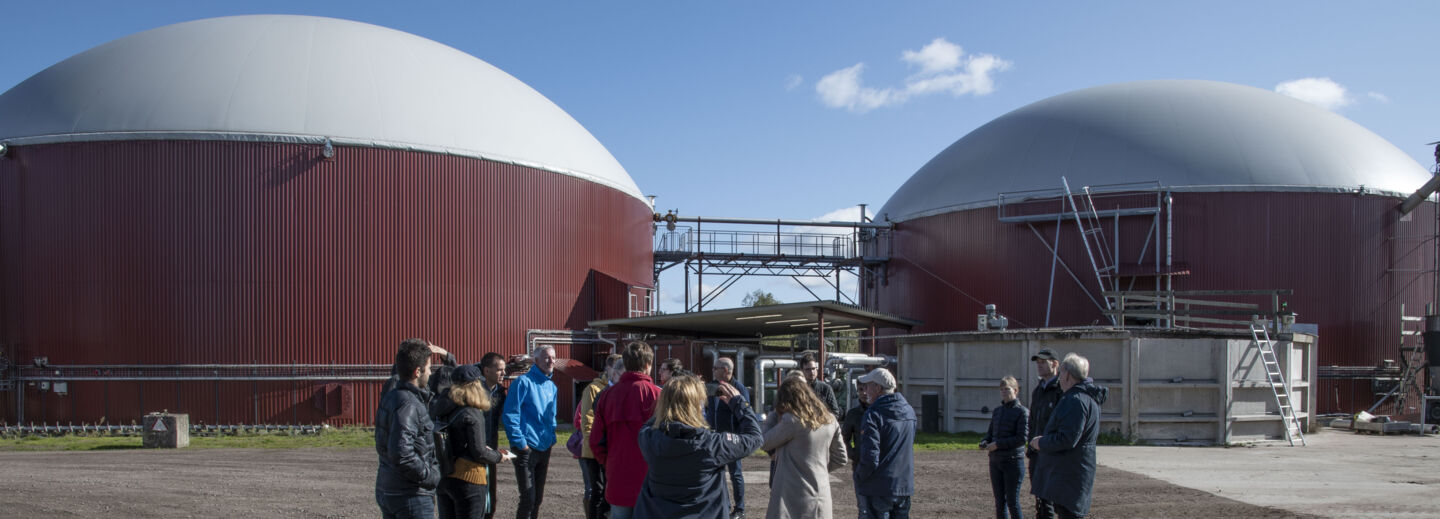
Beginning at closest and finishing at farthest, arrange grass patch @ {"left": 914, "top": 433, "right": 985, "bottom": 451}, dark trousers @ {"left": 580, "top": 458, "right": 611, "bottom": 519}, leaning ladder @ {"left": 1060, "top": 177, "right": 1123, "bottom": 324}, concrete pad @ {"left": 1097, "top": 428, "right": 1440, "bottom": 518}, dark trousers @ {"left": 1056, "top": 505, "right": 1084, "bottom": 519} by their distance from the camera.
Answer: dark trousers @ {"left": 1056, "top": 505, "right": 1084, "bottom": 519} → dark trousers @ {"left": 580, "top": 458, "right": 611, "bottom": 519} → concrete pad @ {"left": 1097, "top": 428, "right": 1440, "bottom": 518} → grass patch @ {"left": 914, "top": 433, "right": 985, "bottom": 451} → leaning ladder @ {"left": 1060, "top": 177, "right": 1123, "bottom": 324}

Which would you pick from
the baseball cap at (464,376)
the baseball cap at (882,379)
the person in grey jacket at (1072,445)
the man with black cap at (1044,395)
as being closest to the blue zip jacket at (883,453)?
the baseball cap at (882,379)

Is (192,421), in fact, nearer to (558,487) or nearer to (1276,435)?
(558,487)

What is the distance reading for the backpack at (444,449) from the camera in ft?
24.2

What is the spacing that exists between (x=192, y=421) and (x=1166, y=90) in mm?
27870

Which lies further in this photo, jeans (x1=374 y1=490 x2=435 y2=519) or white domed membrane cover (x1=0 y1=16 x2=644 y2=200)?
white domed membrane cover (x1=0 y1=16 x2=644 y2=200)

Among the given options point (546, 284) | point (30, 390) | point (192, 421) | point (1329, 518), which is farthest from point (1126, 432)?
point (30, 390)

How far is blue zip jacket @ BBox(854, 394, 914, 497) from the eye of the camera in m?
7.50

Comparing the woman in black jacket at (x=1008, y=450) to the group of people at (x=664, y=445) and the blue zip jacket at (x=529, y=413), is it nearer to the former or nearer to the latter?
the group of people at (x=664, y=445)

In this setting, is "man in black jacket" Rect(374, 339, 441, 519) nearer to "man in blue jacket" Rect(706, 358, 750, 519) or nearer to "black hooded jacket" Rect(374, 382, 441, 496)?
"black hooded jacket" Rect(374, 382, 441, 496)

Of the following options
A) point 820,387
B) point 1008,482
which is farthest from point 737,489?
point 1008,482

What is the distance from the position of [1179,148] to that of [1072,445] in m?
24.3

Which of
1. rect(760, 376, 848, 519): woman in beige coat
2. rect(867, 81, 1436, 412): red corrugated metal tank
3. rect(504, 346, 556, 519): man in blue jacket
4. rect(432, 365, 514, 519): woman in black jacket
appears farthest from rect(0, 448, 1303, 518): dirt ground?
rect(867, 81, 1436, 412): red corrugated metal tank

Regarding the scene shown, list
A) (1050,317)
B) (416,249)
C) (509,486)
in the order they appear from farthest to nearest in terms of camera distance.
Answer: (1050,317)
(416,249)
(509,486)

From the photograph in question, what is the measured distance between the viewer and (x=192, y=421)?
23.3 metres
